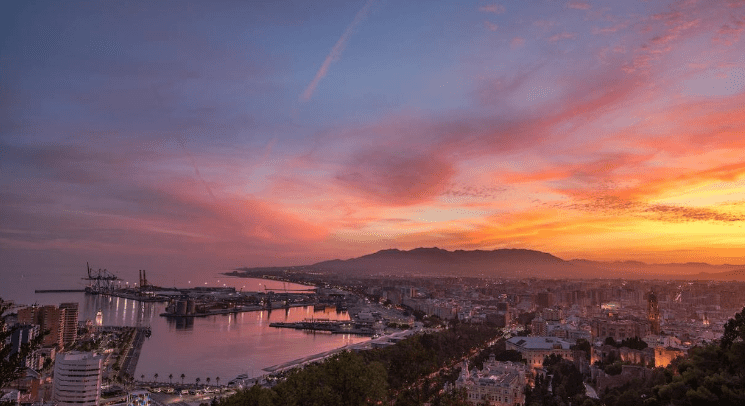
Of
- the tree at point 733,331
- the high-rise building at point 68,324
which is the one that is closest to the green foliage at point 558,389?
the tree at point 733,331

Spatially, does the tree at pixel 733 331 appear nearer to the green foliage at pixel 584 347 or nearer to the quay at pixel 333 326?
the green foliage at pixel 584 347

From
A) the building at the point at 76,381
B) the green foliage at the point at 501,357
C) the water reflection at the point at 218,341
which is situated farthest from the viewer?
the water reflection at the point at 218,341

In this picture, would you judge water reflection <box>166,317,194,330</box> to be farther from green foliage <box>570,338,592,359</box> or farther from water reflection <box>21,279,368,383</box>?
green foliage <box>570,338,592,359</box>

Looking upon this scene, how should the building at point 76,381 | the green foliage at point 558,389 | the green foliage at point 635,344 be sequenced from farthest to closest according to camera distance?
the green foliage at point 635,344, the building at point 76,381, the green foliage at point 558,389

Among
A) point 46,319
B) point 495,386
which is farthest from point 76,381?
point 46,319

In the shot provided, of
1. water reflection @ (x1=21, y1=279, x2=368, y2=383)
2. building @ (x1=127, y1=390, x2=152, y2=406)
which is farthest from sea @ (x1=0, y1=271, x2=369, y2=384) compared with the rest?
building @ (x1=127, y1=390, x2=152, y2=406)

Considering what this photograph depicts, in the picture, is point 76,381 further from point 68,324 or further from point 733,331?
point 733,331

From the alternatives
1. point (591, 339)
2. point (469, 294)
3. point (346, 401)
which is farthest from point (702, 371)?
point (469, 294)
